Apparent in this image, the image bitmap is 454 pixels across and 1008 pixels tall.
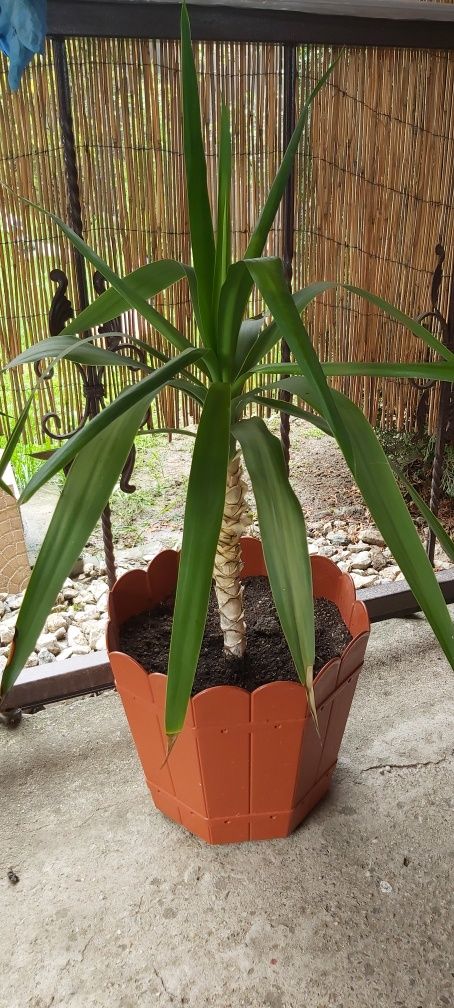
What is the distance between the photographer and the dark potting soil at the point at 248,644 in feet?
3.25

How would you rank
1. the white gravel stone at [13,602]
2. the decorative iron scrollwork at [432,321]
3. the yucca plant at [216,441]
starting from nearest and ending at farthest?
the yucca plant at [216,441]
the decorative iron scrollwork at [432,321]
the white gravel stone at [13,602]

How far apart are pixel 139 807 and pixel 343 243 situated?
1070 millimetres

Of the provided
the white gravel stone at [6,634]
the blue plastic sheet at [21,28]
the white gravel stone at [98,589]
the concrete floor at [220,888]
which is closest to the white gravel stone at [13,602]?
the white gravel stone at [6,634]

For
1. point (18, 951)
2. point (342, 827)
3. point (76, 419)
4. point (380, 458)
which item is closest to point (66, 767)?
point (18, 951)

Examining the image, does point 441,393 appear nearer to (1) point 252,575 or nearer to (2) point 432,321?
(2) point 432,321

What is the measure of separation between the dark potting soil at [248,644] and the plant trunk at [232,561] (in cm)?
3

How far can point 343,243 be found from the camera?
4.19ft

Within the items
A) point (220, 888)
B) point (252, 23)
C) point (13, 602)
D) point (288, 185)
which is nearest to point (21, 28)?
point (252, 23)

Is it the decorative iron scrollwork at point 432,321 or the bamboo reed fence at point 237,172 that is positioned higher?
the bamboo reed fence at point 237,172

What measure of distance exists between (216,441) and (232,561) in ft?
0.88

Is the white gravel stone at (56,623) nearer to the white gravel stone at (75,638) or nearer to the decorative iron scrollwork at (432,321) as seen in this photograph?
the white gravel stone at (75,638)

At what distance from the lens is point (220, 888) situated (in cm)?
98

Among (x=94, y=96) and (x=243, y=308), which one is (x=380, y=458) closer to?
(x=243, y=308)

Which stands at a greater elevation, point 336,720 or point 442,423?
point 442,423
